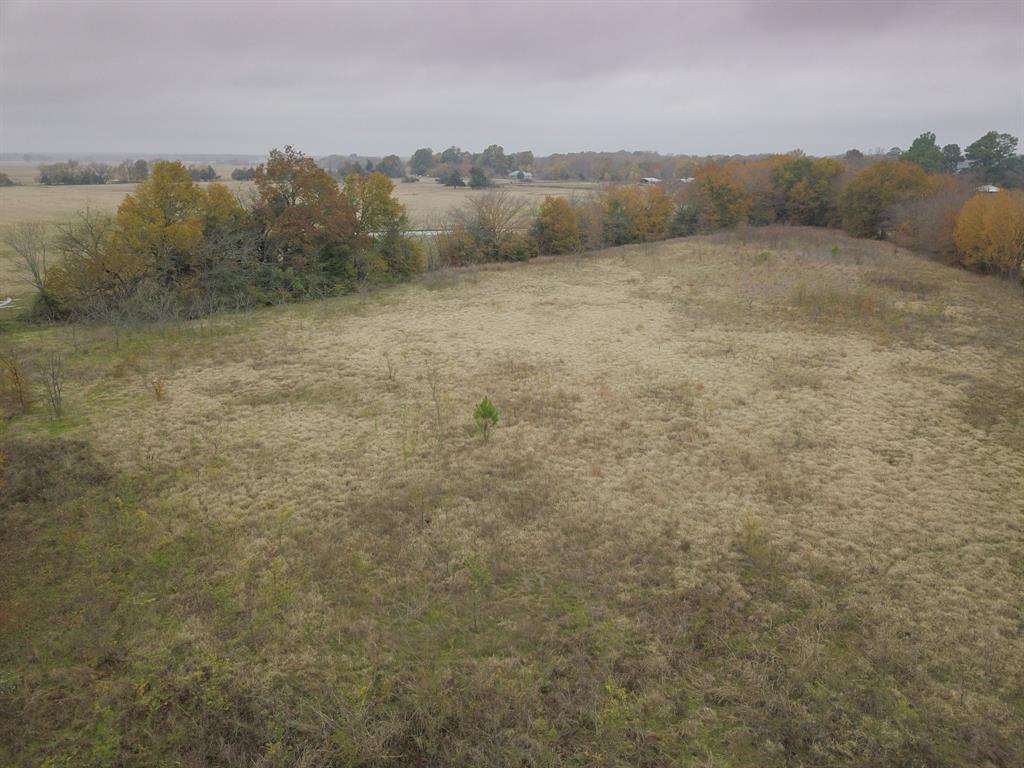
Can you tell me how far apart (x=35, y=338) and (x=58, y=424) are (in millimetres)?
10048

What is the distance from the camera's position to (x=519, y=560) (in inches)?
355

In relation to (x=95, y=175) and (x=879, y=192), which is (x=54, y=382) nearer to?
(x=879, y=192)

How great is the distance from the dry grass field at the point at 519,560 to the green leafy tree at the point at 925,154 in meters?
46.3

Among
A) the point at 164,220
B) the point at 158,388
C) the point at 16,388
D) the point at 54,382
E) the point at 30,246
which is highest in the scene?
the point at 164,220

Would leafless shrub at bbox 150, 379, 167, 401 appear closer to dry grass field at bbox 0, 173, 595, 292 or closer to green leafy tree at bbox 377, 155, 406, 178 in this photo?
dry grass field at bbox 0, 173, 595, 292

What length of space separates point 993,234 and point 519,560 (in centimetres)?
3481

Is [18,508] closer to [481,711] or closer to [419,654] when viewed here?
[419,654]

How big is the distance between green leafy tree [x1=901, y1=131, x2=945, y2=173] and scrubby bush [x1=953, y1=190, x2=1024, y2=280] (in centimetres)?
2565

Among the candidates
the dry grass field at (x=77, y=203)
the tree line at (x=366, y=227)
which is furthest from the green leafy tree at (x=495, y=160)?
the tree line at (x=366, y=227)

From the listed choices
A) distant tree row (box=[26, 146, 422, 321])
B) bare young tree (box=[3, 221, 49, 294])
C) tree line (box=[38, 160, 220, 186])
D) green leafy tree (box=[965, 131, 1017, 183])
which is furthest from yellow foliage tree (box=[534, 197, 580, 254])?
tree line (box=[38, 160, 220, 186])

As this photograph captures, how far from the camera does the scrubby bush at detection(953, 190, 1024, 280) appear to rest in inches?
1136

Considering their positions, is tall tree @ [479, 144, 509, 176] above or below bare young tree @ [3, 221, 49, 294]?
above

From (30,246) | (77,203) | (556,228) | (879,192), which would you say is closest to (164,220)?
(30,246)

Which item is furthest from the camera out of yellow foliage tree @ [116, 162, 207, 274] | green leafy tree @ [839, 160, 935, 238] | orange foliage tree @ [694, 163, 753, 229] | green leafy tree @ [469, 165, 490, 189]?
green leafy tree @ [469, 165, 490, 189]
